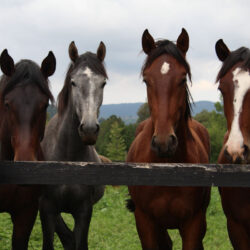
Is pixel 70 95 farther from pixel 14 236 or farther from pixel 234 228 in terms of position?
pixel 234 228

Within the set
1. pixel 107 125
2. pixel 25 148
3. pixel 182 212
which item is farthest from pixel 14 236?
pixel 107 125

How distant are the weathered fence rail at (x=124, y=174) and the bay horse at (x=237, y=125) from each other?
0.22 meters

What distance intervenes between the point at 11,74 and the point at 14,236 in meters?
1.78

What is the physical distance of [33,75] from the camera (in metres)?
4.67

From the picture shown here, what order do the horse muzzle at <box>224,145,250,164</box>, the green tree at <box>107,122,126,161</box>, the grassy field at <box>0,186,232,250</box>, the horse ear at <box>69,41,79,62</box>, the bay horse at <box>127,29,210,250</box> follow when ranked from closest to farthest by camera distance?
the horse muzzle at <box>224,145,250,164</box> → the bay horse at <box>127,29,210,250</box> → the horse ear at <box>69,41,79,62</box> → the grassy field at <box>0,186,232,250</box> → the green tree at <box>107,122,126,161</box>

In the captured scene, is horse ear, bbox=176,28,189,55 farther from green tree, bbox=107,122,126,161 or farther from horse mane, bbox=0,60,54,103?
green tree, bbox=107,122,126,161

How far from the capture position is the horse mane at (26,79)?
4566 millimetres

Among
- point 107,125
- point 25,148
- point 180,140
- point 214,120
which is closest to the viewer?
point 25,148

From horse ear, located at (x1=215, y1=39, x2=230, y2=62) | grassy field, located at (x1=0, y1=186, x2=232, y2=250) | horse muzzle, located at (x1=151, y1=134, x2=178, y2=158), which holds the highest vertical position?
horse ear, located at (x1=215, y1=39, x2=230, y2=62)

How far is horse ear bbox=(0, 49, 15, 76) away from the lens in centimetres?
464

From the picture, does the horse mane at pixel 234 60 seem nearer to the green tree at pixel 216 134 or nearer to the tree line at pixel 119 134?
the green tree at pixel 216 134

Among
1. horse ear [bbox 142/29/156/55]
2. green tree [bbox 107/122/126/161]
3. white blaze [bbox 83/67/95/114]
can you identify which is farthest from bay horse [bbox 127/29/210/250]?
green tree [bbox 107/122/126/161]

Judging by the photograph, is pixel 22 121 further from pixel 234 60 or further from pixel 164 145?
pixel 234 60

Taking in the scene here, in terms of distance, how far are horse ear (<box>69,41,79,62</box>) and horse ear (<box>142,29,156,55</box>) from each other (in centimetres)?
115
